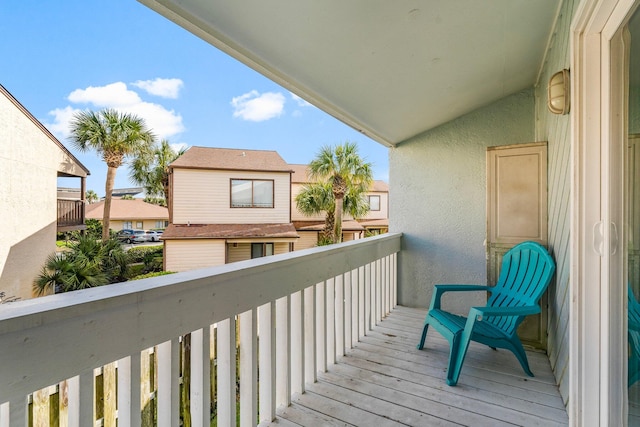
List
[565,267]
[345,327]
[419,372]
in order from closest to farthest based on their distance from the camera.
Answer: [565,267] → [419,372] → [345,327]

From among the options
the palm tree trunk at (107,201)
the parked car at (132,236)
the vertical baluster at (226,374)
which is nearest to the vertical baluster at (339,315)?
the vertical baluster at (226,374)

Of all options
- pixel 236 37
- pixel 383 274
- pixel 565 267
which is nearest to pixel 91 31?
pixel 236 37

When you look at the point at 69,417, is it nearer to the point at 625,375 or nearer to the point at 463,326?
the point at 625,375

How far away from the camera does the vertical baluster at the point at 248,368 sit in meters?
1.59

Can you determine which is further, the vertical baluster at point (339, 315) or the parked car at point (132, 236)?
the parked car at point (132, 236)

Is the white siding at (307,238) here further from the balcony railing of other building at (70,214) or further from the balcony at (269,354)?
the balcony railing of other building at (70,214)

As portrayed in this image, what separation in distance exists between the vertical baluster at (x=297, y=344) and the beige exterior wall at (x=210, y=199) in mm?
8943

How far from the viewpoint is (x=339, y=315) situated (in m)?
2.49

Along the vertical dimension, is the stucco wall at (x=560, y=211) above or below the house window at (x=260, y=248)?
above

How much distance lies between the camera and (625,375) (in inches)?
49.1

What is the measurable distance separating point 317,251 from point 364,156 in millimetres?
8869

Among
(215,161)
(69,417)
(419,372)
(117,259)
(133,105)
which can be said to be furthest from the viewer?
(215,161)

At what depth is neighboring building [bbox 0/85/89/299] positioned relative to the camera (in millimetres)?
1335

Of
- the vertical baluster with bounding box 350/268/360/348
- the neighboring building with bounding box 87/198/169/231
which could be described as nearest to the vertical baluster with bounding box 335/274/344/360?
the vertical baluster with bounding box 350/268/360/348
